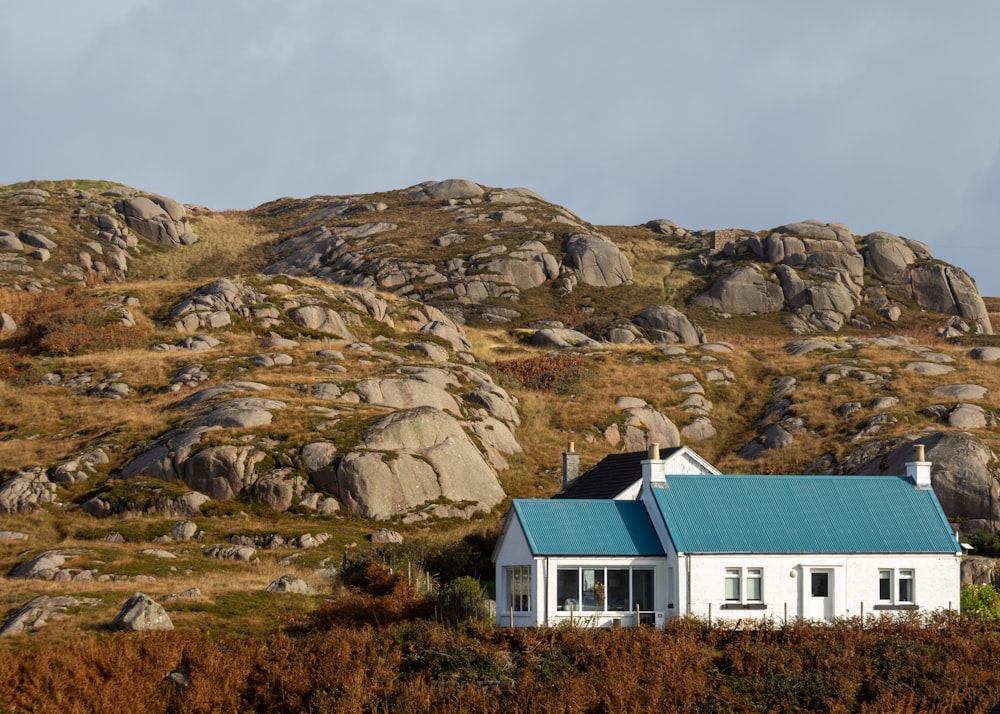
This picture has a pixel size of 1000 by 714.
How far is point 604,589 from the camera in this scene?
117 ft

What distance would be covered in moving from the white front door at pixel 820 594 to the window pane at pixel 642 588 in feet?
17.7

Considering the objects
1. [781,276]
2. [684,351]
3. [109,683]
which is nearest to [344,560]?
[109,683]

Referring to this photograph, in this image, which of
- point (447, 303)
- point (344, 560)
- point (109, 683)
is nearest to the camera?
point (109, 683)

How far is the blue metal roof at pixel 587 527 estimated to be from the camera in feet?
117

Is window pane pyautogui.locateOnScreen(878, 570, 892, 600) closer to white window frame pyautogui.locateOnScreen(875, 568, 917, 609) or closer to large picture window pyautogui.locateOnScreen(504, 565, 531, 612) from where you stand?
white window frame pyautogui.locateOnScreen(875, 568, 917, 609)

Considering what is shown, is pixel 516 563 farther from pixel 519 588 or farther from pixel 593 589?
pixel 593 589

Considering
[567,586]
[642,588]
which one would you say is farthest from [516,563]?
[642,588]

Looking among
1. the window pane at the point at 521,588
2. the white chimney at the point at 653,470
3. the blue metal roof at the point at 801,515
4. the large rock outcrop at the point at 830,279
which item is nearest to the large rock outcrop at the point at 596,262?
the large rock outcrop at the point at 830,279

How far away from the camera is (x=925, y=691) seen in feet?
97.1

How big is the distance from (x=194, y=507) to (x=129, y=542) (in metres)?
4.92

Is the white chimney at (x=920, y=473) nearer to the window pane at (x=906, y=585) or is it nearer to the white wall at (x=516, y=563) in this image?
the window pane at (x=906, y=585)

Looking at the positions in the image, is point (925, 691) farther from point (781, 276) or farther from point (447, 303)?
point (781, 276)

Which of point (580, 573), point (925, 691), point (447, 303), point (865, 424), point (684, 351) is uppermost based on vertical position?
point (447, 303)

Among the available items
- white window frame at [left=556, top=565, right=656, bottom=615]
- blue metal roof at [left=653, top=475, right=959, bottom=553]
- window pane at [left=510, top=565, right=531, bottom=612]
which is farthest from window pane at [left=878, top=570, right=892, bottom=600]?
window pane at [left=510, top=565, right=531, bottom=612]
